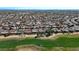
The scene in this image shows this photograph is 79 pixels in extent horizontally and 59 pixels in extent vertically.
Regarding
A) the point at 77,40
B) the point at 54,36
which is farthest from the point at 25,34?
the point at 77,40
